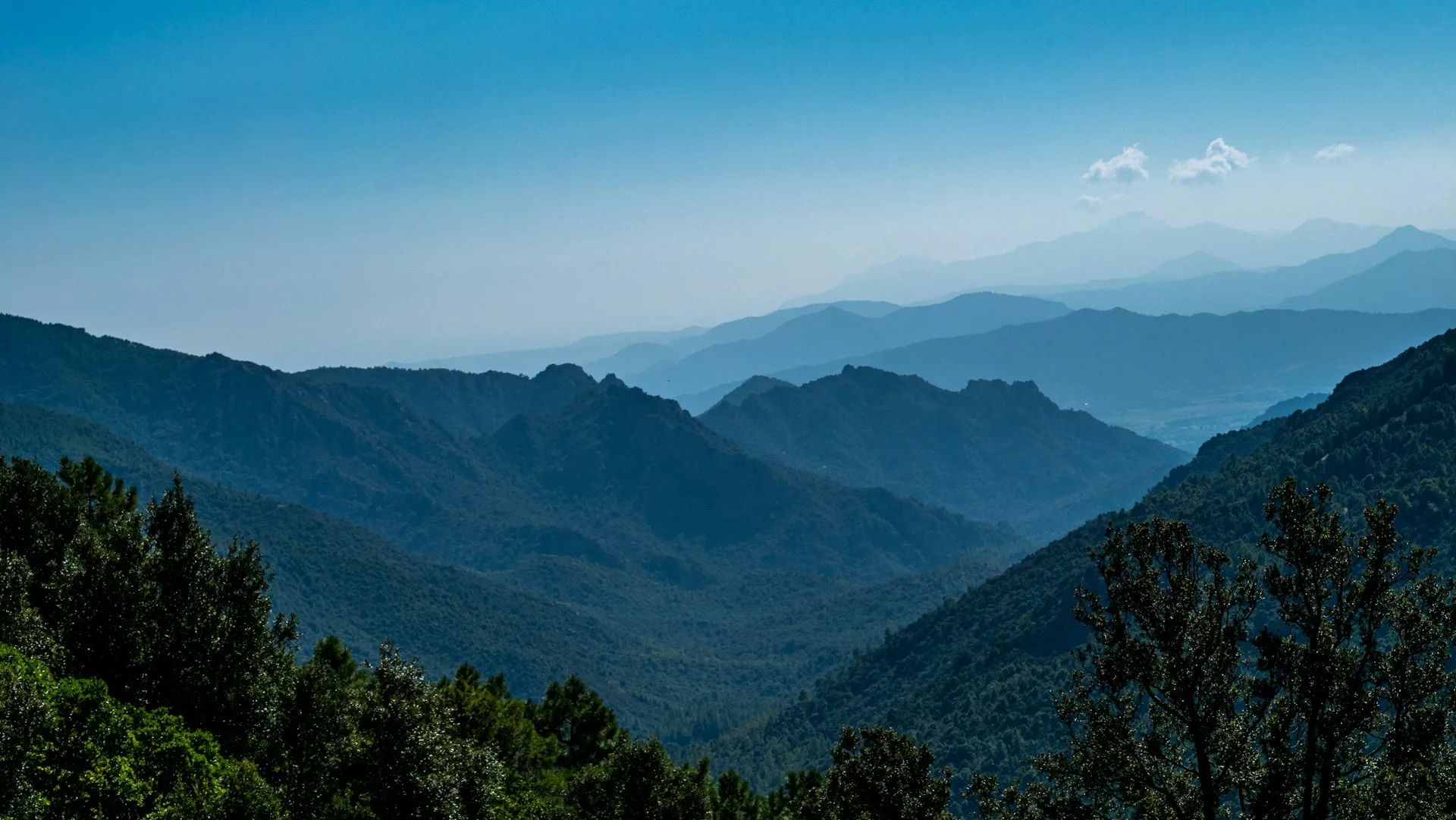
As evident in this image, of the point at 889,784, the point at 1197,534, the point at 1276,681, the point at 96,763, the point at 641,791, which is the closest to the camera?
the point at 1276,681

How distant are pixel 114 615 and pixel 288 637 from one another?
6408 millimetres

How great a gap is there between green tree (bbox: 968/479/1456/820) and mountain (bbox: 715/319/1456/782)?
365 ft

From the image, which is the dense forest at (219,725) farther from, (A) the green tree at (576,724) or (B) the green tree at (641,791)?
(A) the green tree at (576,724)

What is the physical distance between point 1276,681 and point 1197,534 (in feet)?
493

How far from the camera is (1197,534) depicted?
159 m

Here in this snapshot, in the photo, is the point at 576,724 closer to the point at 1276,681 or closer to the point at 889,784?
the point at 889,784

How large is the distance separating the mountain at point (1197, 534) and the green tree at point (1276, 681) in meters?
111

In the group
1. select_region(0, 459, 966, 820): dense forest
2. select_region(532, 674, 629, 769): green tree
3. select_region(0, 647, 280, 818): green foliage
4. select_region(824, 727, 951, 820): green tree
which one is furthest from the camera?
select_region(532, 674, 629, 769): green tree

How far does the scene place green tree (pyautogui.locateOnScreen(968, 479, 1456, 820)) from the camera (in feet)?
75.3

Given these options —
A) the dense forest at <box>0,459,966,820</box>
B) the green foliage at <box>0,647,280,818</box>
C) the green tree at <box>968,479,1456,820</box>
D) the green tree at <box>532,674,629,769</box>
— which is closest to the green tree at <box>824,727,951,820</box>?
the dense forest at <box>0,459,966,820</box>

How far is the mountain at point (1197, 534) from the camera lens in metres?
141

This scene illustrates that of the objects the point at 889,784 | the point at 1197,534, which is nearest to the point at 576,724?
the point at 889,784

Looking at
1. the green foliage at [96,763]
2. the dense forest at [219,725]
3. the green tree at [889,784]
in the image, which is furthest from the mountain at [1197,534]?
the green foliage at [96,763]

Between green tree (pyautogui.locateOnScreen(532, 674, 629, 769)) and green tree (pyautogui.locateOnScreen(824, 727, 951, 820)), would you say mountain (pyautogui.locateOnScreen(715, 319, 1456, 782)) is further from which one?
green tree (pyautogui.locateOnScreen(824, 727, 951, 820))
